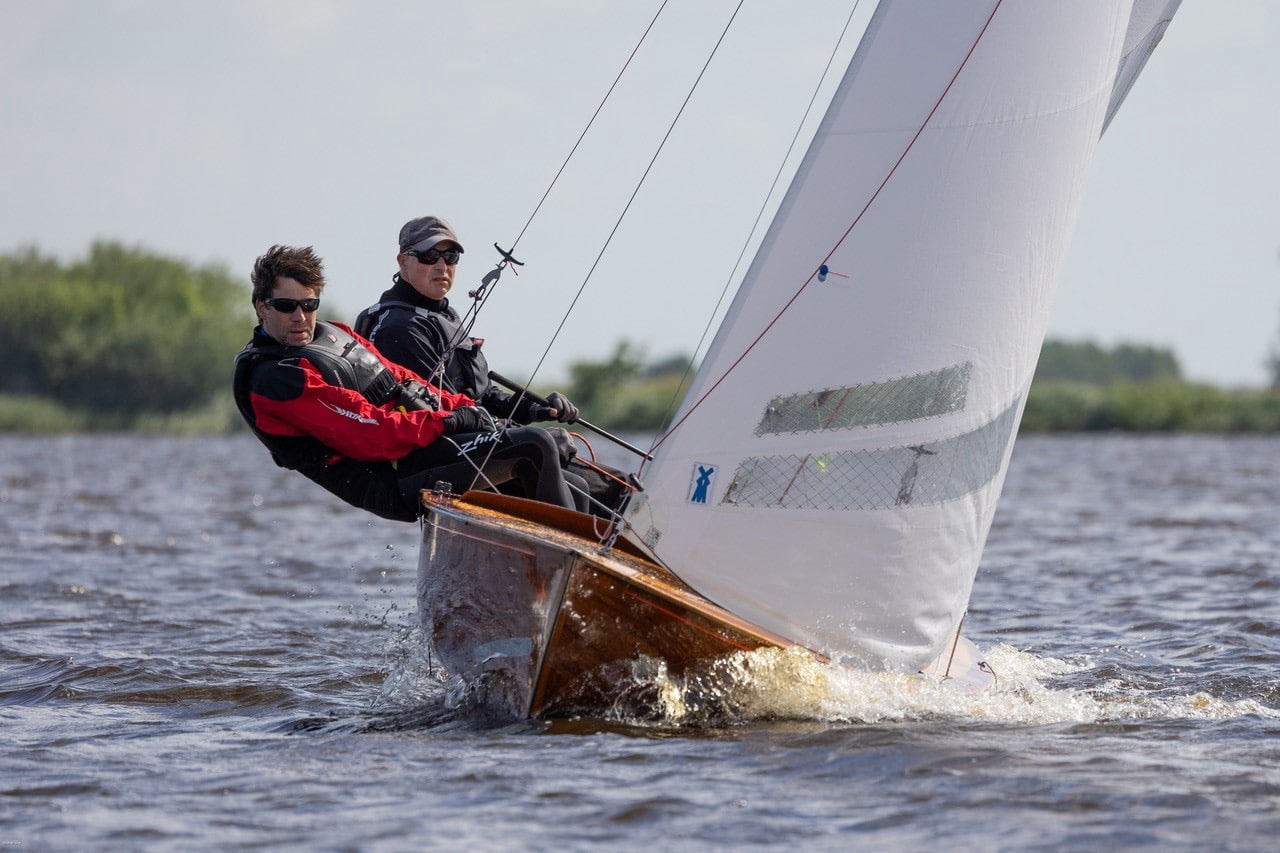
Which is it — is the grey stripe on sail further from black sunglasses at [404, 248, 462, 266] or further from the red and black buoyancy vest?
black sunglasses at [404, 248, 462, 266]

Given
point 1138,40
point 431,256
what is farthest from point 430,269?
point 1138,40

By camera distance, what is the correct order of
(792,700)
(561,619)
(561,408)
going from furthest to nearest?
(561,408)
(792,700)
(561,619)

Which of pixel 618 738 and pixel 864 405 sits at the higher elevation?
pixel 864 405

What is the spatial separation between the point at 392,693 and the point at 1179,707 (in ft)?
8.94

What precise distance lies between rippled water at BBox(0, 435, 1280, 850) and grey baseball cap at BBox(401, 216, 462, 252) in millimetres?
1359

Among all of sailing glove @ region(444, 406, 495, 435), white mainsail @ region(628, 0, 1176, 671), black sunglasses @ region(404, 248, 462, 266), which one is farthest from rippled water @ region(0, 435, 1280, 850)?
black sunglasses @ region(404, 248, 462, 266)

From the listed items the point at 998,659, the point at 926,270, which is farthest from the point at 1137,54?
the point at 998,659

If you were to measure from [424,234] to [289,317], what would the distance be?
61 cm

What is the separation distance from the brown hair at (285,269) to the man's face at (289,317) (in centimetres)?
2

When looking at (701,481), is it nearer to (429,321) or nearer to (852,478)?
(852,478)

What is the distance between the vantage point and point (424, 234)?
A: 5.48 metres

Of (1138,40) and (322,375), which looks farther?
(1138,40)

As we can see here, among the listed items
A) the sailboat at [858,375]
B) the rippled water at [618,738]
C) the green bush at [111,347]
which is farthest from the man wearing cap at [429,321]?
the green bush at [111,347]

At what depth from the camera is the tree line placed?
126ft
